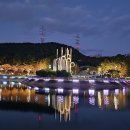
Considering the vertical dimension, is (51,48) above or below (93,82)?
above

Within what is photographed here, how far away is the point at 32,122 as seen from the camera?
1748cm

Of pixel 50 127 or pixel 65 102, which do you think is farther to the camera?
pixel 65 102

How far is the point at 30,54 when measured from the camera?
102 meters

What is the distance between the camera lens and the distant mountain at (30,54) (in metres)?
92.6

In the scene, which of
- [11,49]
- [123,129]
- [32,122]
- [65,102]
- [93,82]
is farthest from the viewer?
[11,49]

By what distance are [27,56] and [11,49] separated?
596 inches

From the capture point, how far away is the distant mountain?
92625 mm

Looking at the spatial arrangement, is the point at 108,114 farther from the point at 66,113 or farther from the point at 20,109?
the point at 20,109

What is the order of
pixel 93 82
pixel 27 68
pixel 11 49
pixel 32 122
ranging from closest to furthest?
pixel 32 122 → pixel 93 82 → pixel 27 68 → pixel 11 49

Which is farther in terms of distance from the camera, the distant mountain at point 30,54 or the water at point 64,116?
the distant mountain at point 30,54

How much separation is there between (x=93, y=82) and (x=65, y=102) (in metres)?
18.2

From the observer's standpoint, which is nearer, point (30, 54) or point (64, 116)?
point (64, 116)

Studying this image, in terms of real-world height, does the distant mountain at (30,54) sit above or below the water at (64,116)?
above

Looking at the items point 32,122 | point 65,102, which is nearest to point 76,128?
point 32,122
